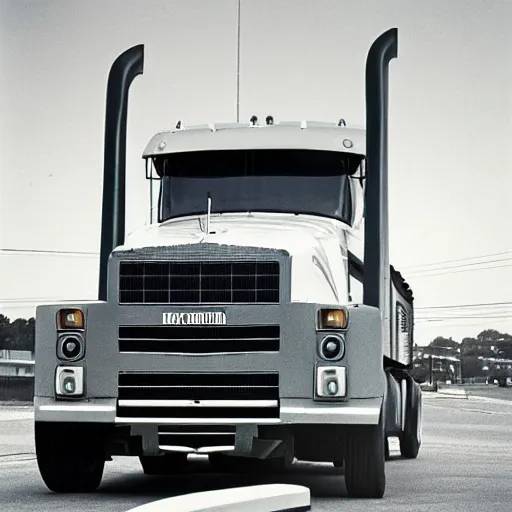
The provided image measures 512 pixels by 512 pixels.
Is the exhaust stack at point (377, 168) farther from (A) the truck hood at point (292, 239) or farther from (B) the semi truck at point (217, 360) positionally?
(A) the truck hood at point (292, 239)

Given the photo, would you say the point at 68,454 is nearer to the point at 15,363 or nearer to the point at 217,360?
the point at 217,360

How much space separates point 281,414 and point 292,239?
69.3 inches

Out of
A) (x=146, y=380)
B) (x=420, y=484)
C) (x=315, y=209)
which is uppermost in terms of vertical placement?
(x=315, y=209)

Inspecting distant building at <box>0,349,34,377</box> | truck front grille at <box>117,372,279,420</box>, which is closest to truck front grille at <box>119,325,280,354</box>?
truck front grille at <box>117,372,279,420</box>

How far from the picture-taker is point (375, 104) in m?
13.3

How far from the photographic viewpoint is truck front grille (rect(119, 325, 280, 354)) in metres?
12.0

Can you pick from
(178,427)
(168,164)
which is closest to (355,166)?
(168,164)

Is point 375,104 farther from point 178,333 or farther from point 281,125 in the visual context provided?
point 178,333

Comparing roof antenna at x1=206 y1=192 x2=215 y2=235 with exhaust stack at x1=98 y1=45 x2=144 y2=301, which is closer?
roof antenna at x1=206 y1=192 x2=215 y2=235

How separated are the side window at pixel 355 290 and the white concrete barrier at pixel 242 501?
→ 2.78m

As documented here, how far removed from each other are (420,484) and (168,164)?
384 centimetres

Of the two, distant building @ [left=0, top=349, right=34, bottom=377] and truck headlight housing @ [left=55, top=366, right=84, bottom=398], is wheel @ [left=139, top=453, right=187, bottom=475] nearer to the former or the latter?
truck headlight housing @ [left=55, top=366, right=84, bottom=398]

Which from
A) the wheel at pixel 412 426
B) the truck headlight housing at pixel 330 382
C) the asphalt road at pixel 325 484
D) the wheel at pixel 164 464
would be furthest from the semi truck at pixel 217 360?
the wheel at pixel 412 426

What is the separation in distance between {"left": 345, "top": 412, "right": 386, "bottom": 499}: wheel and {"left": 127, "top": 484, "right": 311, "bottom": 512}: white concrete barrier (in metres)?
1.29
